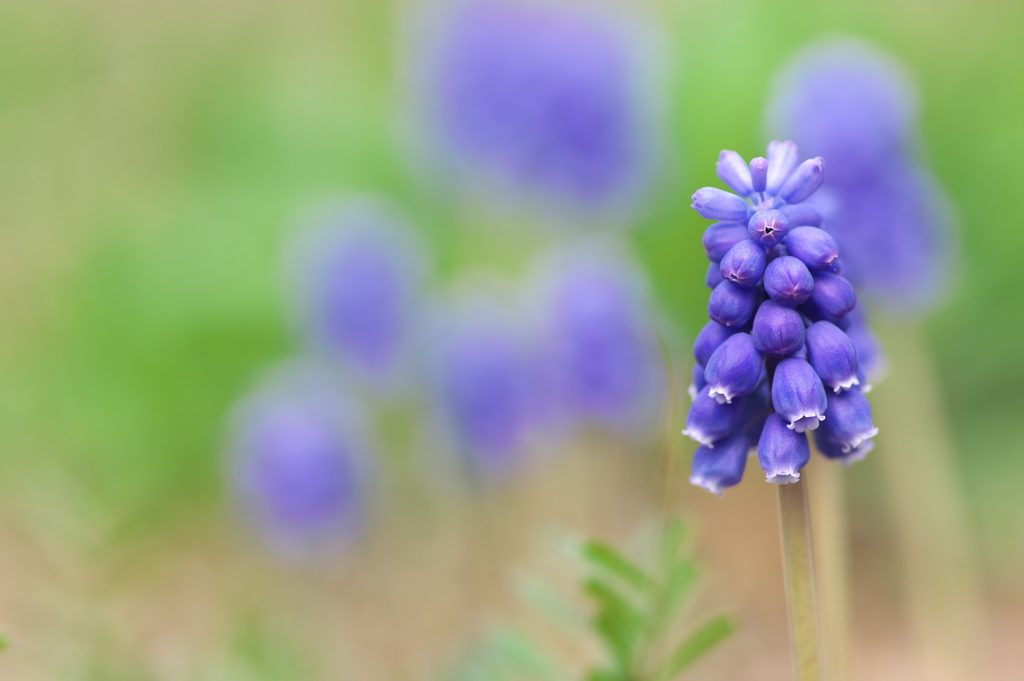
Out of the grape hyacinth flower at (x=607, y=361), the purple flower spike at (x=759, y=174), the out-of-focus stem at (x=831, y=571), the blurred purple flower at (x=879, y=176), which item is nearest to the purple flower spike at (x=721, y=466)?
the purple flower spike at (x=759, y=174)

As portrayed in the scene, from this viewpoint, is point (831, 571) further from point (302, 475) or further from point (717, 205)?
point (302, 475)

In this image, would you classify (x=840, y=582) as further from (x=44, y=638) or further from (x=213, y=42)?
(x=213, y=42)

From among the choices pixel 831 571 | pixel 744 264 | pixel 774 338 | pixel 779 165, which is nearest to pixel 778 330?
pixel 774 338

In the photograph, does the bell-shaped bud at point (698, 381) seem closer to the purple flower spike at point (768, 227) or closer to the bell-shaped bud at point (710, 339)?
the bell-shaped bud at point (710, 339)

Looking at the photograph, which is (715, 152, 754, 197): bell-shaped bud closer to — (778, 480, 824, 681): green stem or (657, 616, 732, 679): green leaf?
(778, 480, 824, 681): green stem

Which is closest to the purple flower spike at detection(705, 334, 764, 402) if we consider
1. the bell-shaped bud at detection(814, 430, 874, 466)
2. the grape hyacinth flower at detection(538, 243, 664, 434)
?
the bell-shaped bud at detection(814, 430, 874, 466)

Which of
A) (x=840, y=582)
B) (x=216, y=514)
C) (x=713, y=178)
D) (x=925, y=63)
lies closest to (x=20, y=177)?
(x=216, y=514)
